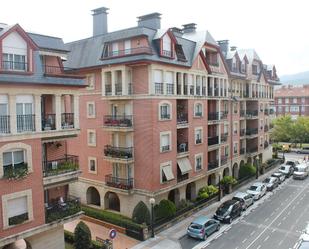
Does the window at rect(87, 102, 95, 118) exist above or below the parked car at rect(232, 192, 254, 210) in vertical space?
above

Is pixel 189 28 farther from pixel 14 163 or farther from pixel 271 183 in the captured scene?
pixel 14 163

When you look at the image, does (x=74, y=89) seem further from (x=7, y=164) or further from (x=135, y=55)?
(x=135, y=55)

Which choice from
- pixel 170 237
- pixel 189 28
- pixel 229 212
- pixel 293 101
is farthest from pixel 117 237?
pixel 293 101

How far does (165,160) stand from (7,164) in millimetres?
16711

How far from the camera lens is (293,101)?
107 meters

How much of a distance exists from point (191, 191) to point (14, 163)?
24.1 m

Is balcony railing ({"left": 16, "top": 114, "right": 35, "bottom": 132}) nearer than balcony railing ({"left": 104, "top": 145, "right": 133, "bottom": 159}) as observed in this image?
Yes

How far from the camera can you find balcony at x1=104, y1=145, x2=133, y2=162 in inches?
1308

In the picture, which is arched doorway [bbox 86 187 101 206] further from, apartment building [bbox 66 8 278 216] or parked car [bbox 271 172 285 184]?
parked car [bbox 271 172 285 184]

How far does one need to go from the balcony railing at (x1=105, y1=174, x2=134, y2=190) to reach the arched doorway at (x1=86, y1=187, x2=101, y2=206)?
183 inches

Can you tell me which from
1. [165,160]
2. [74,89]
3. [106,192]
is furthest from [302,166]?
[74,89]

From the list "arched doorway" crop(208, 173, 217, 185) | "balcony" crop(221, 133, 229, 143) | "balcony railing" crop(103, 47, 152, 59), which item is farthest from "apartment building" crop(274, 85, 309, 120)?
"balcony railing" crop(103, 47, 152, 59)

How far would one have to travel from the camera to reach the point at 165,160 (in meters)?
33.8

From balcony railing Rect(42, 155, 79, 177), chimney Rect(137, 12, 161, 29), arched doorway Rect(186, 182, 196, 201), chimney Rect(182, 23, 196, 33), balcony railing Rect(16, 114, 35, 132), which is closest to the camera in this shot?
balcony railing Rect(16, 114, 35, 132)
